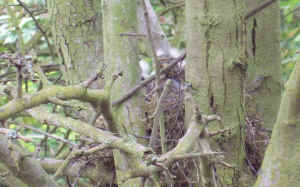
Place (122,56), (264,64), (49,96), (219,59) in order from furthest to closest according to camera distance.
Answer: (264,64) → (122,56) → (219,59) → (49,96)

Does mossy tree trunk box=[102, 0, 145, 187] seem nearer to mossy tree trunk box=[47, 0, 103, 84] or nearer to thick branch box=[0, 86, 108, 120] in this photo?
mossy tree trunk box=[47, 0, 103, 84]

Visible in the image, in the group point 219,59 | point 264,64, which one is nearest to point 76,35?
point 219,59

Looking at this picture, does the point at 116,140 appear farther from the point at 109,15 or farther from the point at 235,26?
the point at 109,15

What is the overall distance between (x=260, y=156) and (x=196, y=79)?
0.47m

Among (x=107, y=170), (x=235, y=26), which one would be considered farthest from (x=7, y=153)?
(x=235, y=26)

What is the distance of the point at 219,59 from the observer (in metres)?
1.13

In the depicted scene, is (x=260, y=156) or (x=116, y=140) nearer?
(x=116, y=140)

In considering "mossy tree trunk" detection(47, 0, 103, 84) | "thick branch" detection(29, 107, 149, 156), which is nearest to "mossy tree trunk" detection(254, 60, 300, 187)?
"thick branch" detection(29, 107, 149, 156)

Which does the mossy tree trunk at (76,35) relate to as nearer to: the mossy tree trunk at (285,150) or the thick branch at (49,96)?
the thick branch at (49,96)

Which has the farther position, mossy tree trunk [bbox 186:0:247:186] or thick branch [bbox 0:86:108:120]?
mossy tree trunk [bbox 186:0:247:186]

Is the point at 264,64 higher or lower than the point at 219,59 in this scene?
lower

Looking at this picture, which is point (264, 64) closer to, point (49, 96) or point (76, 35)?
point (76, 35)

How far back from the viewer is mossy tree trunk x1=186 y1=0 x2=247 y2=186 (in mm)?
1118

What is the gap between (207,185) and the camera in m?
0.86
